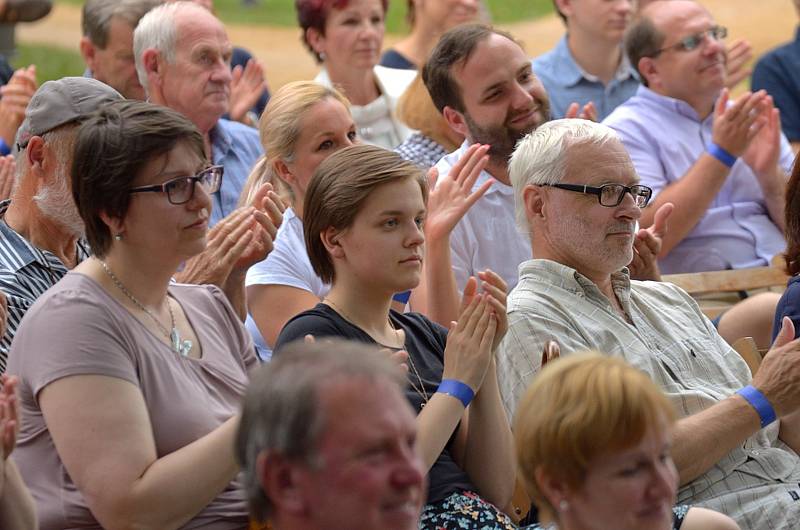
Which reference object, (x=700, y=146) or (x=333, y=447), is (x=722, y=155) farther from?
(x=333, y=447)

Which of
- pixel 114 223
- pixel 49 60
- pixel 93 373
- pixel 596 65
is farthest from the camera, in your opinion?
pixel 49 60

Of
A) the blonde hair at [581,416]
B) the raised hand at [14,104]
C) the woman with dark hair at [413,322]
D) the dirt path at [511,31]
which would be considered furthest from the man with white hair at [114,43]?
the dirt path at [511,31]

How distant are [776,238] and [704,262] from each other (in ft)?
0.95

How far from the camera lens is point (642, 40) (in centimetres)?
500

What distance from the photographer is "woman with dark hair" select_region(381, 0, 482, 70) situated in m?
5.84

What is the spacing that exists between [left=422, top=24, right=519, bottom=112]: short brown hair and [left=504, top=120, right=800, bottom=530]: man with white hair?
2.76 feet

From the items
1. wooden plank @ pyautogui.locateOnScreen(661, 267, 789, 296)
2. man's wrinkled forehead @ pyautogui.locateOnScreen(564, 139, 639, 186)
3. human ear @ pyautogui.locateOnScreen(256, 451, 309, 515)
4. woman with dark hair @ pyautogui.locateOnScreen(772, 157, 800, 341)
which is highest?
human ear @ pyautogui.locateOnScreen(256, 451, 309, 515)

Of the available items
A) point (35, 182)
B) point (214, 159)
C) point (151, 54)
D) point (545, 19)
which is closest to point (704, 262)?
point (214, 159)

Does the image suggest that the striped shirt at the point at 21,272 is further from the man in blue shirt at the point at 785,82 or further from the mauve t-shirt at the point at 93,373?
the man in blue shirt at the point at 785,82

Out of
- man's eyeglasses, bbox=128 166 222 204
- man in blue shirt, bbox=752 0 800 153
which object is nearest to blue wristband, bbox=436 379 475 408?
man's eyeglasses, bbox=128 166 222 204

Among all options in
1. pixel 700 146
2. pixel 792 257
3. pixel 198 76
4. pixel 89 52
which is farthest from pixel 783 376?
pixel 89 52

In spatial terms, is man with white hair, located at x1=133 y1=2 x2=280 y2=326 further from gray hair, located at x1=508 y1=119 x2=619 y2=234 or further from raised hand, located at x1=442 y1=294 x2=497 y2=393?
raised hand, located at x1=442 y1=294 x2=497 y2=393

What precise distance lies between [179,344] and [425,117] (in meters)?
2.13

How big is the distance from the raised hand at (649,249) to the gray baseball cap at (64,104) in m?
1.61
